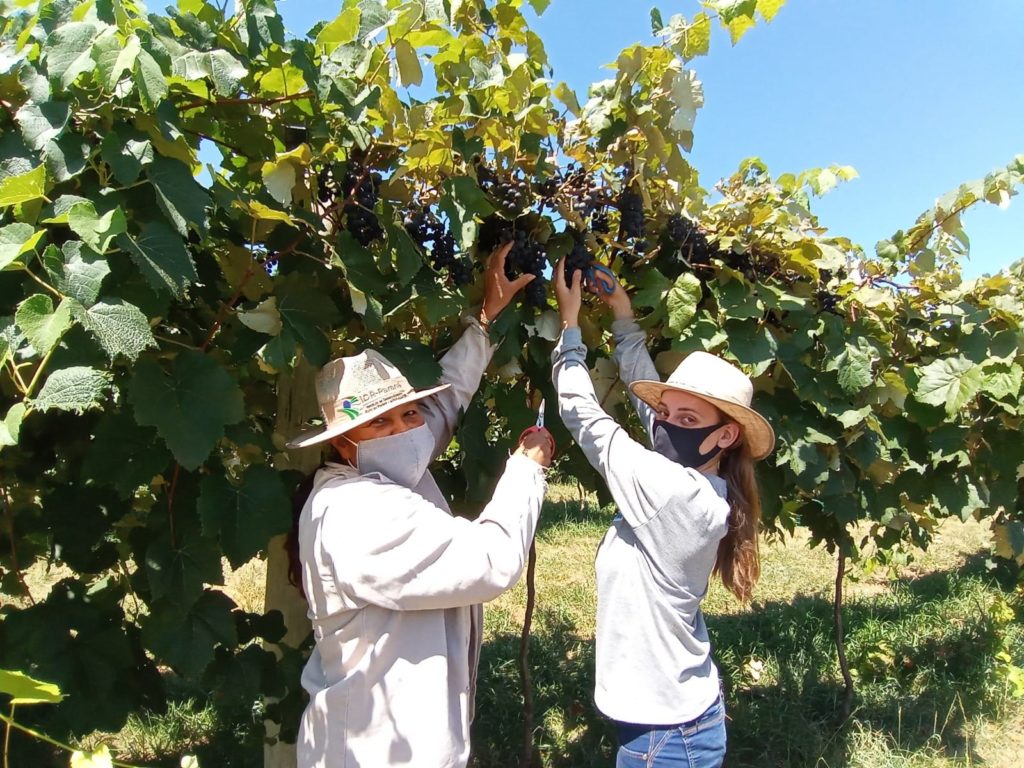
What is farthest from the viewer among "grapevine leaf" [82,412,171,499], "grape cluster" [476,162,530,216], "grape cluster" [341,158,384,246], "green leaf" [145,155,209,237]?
"grape cluster" [476,162,530,216]

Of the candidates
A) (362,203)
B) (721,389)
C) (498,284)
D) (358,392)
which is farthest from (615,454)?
(362,203)

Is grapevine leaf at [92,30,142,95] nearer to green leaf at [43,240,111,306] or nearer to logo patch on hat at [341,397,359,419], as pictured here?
green leaf at [43,240,111,306]

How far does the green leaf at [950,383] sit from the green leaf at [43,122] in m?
2.44

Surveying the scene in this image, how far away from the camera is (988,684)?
4211 millimetres

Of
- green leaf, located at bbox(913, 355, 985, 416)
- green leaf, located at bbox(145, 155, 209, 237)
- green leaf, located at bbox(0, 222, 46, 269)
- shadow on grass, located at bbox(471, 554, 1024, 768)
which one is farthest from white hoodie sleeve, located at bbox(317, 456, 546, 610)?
shadow on grass, located at bbox(471, 554, 1024, 768)

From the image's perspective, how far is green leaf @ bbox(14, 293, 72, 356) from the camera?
45.9 inches

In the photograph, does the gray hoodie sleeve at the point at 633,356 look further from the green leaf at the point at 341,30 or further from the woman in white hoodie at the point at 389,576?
the green leaf at the point at 341,30

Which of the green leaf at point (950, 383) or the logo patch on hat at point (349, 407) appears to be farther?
the green leaf at point (950, 383)

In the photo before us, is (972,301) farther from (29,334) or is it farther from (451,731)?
(29,334)

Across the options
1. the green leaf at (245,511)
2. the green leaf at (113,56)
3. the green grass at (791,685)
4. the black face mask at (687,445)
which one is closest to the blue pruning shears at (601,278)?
the black face mask at (687,445)

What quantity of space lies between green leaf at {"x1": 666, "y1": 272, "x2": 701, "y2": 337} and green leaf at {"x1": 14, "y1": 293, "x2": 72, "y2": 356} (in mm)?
1467

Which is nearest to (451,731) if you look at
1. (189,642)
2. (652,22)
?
(189,642)

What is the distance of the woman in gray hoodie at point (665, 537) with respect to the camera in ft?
5.89

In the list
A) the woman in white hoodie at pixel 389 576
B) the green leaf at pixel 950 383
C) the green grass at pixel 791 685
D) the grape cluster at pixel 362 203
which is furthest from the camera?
the green grass at pixel 791 685
